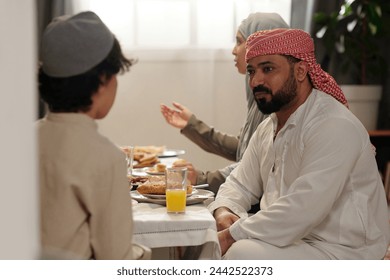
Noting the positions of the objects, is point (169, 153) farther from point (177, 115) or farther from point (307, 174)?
point (307, 174)

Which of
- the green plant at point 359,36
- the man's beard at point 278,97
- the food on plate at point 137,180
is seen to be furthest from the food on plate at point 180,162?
the green plant at point 359,36

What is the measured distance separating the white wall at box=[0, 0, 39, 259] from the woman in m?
0.78

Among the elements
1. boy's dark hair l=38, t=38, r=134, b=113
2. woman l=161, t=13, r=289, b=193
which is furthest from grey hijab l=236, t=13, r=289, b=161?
boy's dark hair l=38, t=38, r=134, b=113

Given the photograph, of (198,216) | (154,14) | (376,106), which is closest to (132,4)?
(154,14)

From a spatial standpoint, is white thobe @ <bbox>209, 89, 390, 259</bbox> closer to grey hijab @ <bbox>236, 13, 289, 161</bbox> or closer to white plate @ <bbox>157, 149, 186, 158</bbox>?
grey hijab @ <bbox>236, 13, 289, 161</bbox>

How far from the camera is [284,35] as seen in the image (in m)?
1.95

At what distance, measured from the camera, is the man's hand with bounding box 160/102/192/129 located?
2.11 meters

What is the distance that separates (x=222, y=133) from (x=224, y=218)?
0.29m

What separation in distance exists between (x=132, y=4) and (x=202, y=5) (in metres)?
0.23

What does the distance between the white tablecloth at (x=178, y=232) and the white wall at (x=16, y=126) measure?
0.38 m

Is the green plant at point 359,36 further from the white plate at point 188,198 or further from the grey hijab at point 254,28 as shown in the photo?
the white plate at point 188,198

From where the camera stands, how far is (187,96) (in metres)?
2.18

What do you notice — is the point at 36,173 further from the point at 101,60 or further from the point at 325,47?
the point at 325,47

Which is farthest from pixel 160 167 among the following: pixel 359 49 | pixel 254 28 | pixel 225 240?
pixel 359 49
